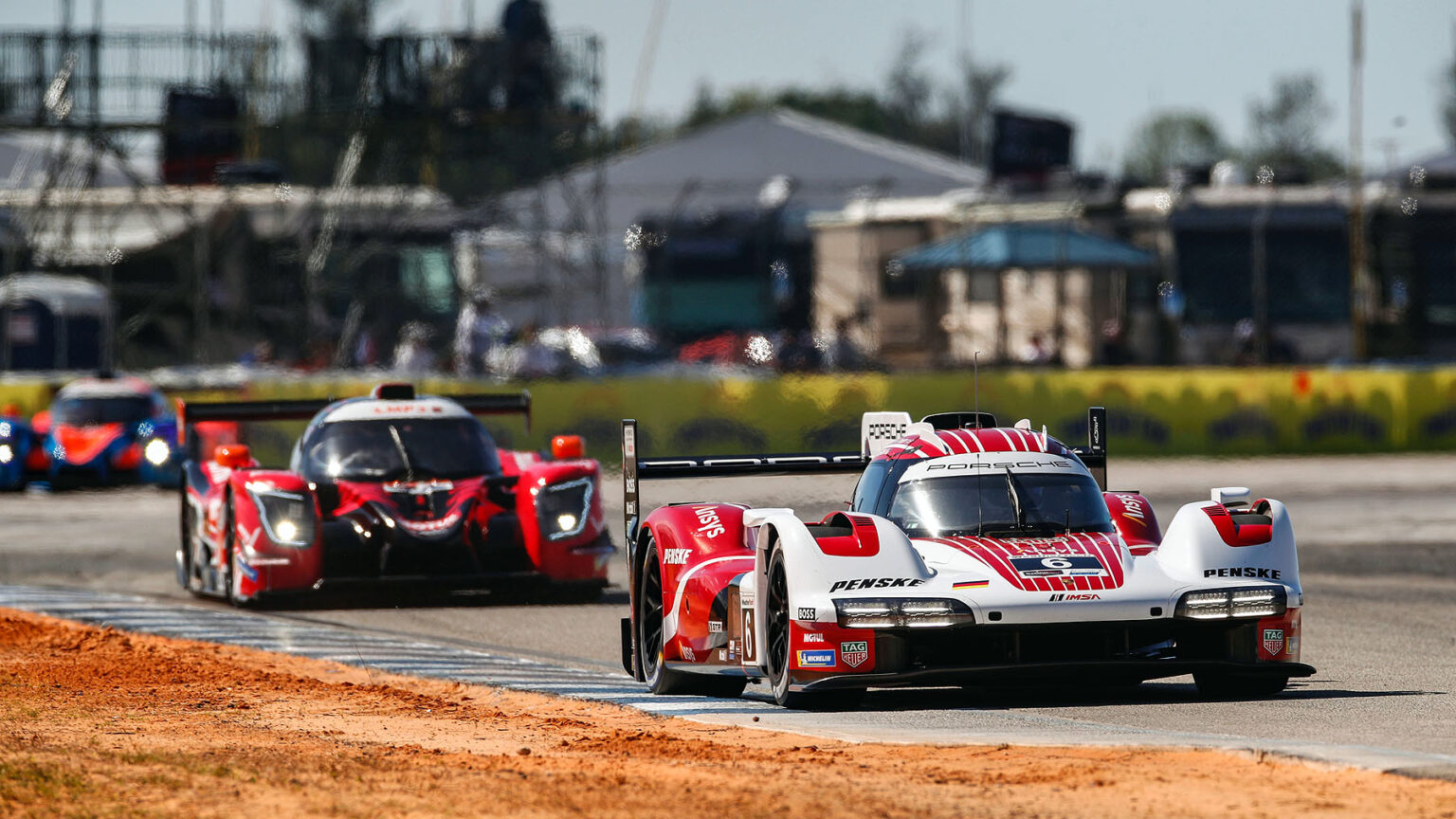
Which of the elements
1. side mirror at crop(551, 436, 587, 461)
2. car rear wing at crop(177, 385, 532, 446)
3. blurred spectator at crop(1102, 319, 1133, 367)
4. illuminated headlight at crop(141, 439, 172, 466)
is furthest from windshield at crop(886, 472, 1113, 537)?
blurred spectator at crop(1102, 319, 1133, 367)

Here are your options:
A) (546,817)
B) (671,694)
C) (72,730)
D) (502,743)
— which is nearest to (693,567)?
(671,694)

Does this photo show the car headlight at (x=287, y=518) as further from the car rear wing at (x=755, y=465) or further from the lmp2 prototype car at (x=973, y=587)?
the lmp2 prototype car at (x=973, y=587)

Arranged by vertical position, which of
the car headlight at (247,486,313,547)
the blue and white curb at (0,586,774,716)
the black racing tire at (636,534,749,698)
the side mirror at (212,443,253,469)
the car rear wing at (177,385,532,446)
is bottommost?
the blue and white curb at (0,586,774,716)

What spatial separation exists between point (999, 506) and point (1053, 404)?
17.6m

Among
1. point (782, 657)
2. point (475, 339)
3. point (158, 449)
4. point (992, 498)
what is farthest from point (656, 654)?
point (475, 339)

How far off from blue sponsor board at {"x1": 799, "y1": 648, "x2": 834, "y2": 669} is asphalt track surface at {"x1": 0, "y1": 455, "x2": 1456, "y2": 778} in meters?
0.20

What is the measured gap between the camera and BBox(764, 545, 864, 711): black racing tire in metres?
8.56

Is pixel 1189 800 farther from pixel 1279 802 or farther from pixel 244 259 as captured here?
pixel 244 259

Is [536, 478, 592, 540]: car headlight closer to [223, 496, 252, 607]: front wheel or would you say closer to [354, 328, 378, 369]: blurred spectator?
[223, 496, 252, 607]: front wheel

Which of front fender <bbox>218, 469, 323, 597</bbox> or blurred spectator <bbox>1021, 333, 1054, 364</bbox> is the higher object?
blurred spectator <bbox>1021, 333, 1054, 364</bbox>

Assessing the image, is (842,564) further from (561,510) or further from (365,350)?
(365,350)

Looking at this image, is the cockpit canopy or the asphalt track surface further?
the cockpit canopy

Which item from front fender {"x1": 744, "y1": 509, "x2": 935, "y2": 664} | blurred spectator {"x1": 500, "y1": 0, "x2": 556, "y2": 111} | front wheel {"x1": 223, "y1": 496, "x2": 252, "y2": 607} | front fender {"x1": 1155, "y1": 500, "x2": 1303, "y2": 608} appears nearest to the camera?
front fender {"x1": 744, "y1": 509, "x2": 935, "y2": 664}

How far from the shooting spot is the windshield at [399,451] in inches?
554
